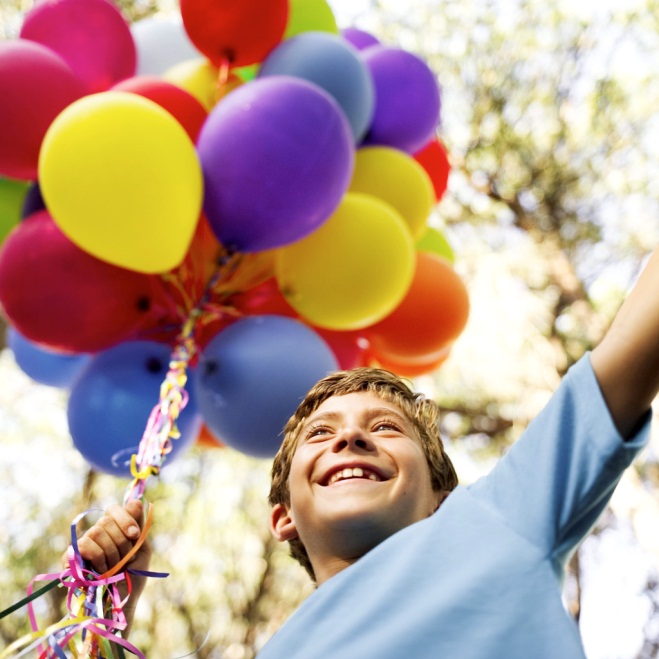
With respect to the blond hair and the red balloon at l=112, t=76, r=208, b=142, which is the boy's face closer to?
the blond hair

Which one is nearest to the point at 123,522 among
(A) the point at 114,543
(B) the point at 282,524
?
(A) the point at 114,543

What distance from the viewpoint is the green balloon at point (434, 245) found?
305 cm

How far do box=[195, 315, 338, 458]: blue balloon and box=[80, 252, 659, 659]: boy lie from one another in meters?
1.00

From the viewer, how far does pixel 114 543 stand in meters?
1.28

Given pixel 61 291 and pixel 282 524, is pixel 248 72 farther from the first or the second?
pixel 282 524

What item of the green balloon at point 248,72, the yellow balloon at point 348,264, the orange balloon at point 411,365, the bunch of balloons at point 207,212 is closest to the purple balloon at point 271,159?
the bunch of balloons at point 207,212

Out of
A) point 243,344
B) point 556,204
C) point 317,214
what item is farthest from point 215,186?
point 556,204

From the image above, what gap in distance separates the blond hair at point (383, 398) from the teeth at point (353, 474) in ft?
0.53

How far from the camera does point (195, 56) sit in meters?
2.73

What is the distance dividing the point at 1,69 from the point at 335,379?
1.39 m

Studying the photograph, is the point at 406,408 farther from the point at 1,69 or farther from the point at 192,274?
the point at 1,69

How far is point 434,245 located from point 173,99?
1.26 metres

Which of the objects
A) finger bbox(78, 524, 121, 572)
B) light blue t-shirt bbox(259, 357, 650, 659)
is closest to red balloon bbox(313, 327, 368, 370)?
finger bbox(78, 524, 121, 572)

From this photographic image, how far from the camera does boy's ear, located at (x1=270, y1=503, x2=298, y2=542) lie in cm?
136
